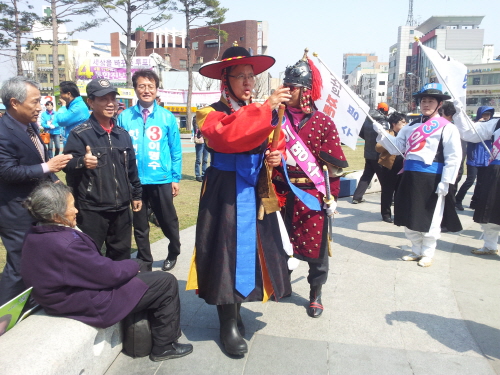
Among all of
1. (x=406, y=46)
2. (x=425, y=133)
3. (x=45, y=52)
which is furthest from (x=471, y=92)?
(x=425, y=133)

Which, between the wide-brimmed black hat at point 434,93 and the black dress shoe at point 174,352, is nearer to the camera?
the black dress shoe at point 174,352

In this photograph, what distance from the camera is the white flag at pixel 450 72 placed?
4781mm

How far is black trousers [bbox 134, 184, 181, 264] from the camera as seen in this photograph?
3.92 meters

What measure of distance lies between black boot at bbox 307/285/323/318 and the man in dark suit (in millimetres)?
2167

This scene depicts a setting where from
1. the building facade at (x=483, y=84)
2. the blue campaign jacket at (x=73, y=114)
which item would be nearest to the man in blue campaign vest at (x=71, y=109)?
the blue campaign jacket at (x=73, y=114)

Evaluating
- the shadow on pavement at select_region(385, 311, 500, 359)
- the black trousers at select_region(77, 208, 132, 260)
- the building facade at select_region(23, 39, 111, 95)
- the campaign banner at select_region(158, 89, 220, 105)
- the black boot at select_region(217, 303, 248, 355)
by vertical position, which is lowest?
the shadow on pavement at select_region(385, 311, 500, 359)

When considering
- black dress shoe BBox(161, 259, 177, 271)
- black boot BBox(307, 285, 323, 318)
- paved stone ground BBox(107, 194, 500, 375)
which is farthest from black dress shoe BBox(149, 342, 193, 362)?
black dress shoe BBox(161, 259, 177, 271)

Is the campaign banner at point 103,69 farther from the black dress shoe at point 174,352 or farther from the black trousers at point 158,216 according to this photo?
the black dress shoe at point 174,352

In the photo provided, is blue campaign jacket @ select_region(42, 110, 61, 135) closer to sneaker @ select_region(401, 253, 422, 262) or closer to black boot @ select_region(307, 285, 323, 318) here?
sneaker @ select_region(401, 253, 422, 262)

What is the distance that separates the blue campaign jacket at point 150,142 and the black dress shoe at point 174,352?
68.4 inches

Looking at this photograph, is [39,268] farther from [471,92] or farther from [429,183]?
[471,92]

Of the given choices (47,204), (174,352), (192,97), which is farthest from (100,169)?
(192,97)

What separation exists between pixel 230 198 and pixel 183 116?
37186mm

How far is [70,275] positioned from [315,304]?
1928 millimetres
